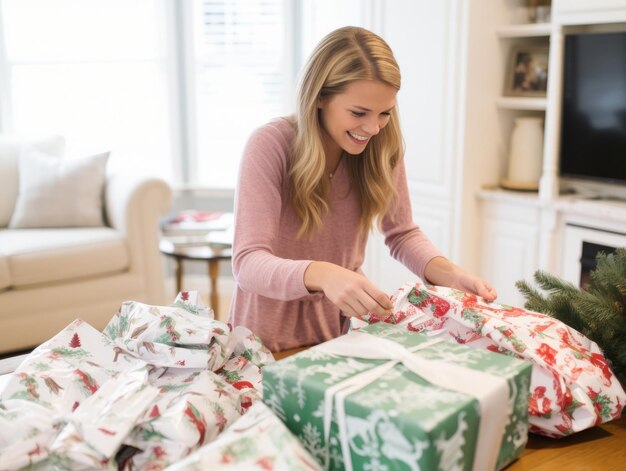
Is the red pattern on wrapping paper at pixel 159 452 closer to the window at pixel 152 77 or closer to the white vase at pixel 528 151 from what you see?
the white vase at pixel 528 151

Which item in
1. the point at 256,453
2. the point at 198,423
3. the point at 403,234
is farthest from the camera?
the point at 403,234

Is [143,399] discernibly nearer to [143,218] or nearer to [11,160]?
[143,218]

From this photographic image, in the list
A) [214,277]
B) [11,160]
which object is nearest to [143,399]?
[214,277]

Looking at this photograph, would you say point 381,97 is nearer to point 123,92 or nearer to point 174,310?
point 174,310

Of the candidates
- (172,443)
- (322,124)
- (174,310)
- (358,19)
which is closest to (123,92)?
(358,19)

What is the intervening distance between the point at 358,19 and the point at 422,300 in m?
2.86

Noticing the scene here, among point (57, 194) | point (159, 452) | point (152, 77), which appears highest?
point (152, 77)

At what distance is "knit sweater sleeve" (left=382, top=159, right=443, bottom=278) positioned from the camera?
160 centimetres

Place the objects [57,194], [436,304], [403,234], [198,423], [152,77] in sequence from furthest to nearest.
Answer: [152,77] < [57,194] < [403,234] < [436,304] < [198,423]

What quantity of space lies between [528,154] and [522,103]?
23 cm

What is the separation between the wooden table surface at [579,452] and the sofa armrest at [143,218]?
2.74 meters

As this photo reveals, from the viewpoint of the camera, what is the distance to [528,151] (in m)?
3.36

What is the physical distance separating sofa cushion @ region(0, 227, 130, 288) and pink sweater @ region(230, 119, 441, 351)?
1.93 meters

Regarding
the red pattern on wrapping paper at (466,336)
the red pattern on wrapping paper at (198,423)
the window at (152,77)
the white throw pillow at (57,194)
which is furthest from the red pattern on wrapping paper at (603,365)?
the window at (152,77)
